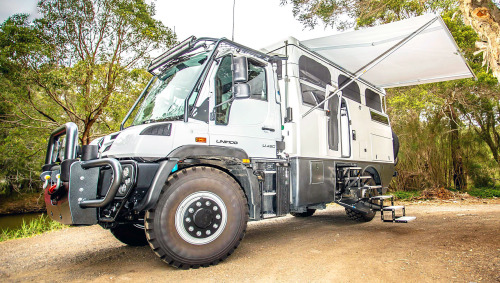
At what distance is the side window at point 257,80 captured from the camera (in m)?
4.32

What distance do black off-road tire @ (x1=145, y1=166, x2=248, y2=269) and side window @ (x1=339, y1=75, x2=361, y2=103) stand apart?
3477mm

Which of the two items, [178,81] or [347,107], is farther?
[347,107]

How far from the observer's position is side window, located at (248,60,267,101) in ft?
14.2

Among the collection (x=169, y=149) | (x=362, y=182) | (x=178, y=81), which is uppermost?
(x=178, y=81)

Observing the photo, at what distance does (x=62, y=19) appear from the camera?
11133mm

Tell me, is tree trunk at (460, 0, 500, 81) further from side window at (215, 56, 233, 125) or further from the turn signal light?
the turn signal light

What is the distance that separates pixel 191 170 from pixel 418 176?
38.7 feet

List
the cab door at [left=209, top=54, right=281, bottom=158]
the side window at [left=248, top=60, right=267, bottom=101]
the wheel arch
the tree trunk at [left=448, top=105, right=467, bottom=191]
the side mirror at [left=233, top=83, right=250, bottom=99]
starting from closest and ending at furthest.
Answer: the wheel arch, the side mirror at [left=233, top=83, right=250, bottom=99], the cab door at [left=209, top=54, right=281, bottom=158], the side window at [left=248, top=60, right=267, bottom=101], the tree trunk at [left=448, top=105, right=467, bottom=191]

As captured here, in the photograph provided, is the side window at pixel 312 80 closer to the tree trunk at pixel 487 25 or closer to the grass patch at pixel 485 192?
the tree trunk at pixel 487 25

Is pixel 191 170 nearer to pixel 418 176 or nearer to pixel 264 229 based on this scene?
pixel 264 229

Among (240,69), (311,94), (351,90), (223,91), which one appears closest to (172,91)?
(223,91)

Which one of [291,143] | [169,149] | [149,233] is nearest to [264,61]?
[291,143]

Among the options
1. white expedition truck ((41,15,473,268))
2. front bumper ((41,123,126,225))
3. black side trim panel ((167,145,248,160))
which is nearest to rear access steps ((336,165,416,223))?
white expedition truck ((41,15,473,268))

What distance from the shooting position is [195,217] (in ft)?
11.0
